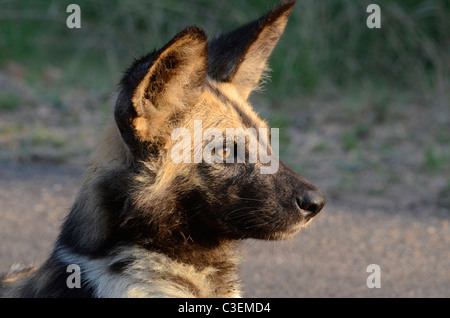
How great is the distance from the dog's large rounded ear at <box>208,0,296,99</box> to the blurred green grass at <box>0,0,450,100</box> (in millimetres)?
4419

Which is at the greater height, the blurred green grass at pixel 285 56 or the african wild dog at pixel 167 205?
the blurred green grass at pixel 285 56

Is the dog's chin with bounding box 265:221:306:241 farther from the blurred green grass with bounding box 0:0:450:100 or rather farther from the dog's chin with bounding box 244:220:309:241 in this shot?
the blurred green grass with bounding box 0:0:450:100

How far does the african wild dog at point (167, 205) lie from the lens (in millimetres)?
2984

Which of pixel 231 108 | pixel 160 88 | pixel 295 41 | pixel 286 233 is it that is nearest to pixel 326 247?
pixel 286 233

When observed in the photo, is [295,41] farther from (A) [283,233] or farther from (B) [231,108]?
(A) [283,233]

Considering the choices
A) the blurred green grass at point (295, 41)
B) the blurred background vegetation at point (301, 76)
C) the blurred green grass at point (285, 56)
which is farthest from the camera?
the blurred green grass at point (295, 41)

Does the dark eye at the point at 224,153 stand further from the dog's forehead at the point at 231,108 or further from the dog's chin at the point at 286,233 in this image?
the dog's chin at the point at 286,233

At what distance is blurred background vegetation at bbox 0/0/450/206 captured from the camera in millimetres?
6906

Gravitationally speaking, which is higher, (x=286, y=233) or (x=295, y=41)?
(x=295, y=41)

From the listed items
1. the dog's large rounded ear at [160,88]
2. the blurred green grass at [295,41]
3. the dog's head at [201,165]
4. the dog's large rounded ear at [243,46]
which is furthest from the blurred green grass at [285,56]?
the dog's large rounded ear at [160,88]

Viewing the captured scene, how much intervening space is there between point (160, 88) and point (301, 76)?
552 centimetres

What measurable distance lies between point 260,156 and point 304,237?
2424mm

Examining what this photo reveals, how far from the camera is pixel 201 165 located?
3.13m
